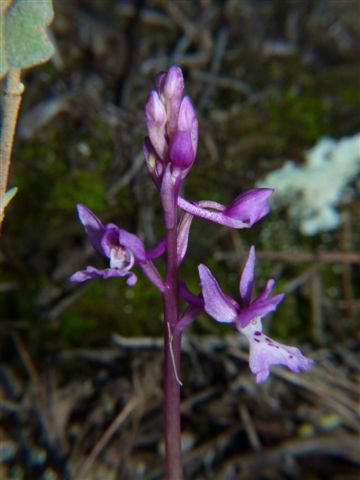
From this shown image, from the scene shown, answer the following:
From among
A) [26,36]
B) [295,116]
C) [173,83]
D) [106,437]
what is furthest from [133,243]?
[295,116]

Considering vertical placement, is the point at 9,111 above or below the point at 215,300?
above

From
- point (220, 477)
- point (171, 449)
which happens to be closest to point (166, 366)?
point (171, 449)

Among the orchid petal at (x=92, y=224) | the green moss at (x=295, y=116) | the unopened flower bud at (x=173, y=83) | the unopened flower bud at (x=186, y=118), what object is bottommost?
the orchid petal at (x=92, y=224)

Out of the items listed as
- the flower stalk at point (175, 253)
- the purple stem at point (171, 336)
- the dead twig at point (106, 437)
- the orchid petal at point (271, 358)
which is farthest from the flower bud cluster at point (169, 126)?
the dead twig at point (106, 437)

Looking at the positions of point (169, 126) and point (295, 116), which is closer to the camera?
point (169, 126)

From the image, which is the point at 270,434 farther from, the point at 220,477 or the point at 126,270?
the point at 126,270

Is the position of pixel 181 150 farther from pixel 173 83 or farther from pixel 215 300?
pixel 215 300

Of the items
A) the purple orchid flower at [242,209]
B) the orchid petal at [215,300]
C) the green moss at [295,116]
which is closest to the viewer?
the orchid petal at [215,300]

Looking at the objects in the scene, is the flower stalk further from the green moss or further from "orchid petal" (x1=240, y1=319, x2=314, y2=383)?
the green moss

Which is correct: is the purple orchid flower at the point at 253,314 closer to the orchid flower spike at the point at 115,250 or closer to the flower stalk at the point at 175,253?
the flower stalk at the point at 175,253

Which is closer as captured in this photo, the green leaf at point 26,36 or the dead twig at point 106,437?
the green leaf at point 26,36
